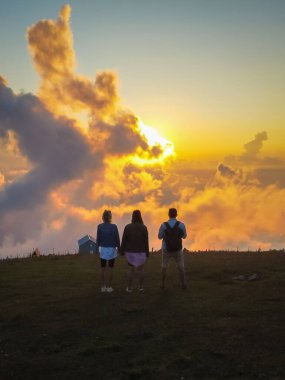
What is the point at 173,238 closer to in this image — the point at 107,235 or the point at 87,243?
the point at 107,235

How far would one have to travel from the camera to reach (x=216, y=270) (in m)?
22.8

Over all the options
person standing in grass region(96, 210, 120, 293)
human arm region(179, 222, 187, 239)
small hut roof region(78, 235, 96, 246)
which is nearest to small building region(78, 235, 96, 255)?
small hut roof region(78, 235, 96, 246)

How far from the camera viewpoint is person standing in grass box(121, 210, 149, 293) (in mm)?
18000

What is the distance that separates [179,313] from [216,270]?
28.8ft

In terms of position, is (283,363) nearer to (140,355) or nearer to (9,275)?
(140,355)

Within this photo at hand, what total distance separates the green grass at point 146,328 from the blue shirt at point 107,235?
1891mm

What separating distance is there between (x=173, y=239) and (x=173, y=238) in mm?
39

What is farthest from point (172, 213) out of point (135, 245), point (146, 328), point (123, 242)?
point (146, 328)

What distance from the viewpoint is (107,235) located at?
18.1 m

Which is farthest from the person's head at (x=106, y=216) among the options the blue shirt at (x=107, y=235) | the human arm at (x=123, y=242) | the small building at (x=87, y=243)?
the small building at (x=87, y=243)

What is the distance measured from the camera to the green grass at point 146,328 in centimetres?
995

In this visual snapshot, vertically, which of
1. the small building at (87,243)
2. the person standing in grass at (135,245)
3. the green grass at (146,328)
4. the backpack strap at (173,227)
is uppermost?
the small building at (87,243)

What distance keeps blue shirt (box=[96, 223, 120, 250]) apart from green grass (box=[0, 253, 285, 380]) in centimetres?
189

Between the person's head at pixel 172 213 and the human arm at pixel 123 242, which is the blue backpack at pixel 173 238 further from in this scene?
the human arm at pixel 123 242
